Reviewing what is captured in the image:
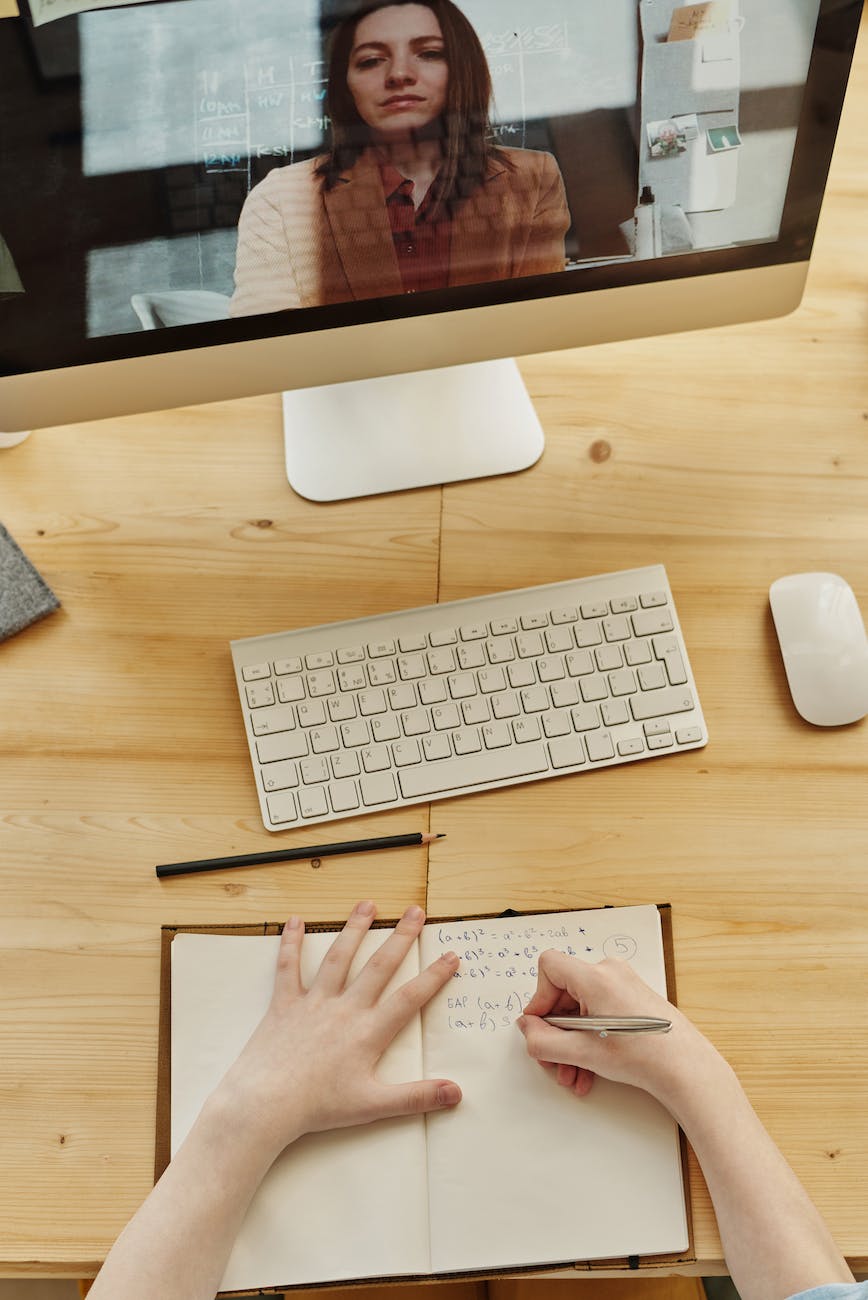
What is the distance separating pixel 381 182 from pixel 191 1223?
23.8 inches

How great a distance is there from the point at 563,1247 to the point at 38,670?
0.51 meters

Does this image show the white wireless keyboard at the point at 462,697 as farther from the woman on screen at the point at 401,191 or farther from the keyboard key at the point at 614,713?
the woman on screen at the point at 401,191

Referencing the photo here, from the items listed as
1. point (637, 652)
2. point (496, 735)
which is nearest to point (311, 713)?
point (496, 735)

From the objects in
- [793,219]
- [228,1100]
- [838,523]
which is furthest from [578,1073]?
[793,219]

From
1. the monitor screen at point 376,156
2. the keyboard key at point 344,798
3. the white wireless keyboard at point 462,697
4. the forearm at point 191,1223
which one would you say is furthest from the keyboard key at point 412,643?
the forearm at point 191,1223

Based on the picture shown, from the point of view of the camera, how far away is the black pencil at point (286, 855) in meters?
0.70

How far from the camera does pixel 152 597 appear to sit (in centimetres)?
79

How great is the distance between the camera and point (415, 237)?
2.15 feet

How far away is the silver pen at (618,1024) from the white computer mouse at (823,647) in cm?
24

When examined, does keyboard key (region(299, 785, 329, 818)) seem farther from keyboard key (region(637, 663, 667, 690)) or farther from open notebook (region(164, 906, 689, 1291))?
keyboard key (region(637, 663, 667, 690))

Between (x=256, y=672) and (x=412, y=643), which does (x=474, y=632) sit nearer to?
(x=412, y=643)

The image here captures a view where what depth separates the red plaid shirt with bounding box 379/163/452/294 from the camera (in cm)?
63

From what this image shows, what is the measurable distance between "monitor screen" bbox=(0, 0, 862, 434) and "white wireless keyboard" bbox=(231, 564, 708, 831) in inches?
8.2

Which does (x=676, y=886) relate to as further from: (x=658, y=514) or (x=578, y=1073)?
(x=658, y=514)
